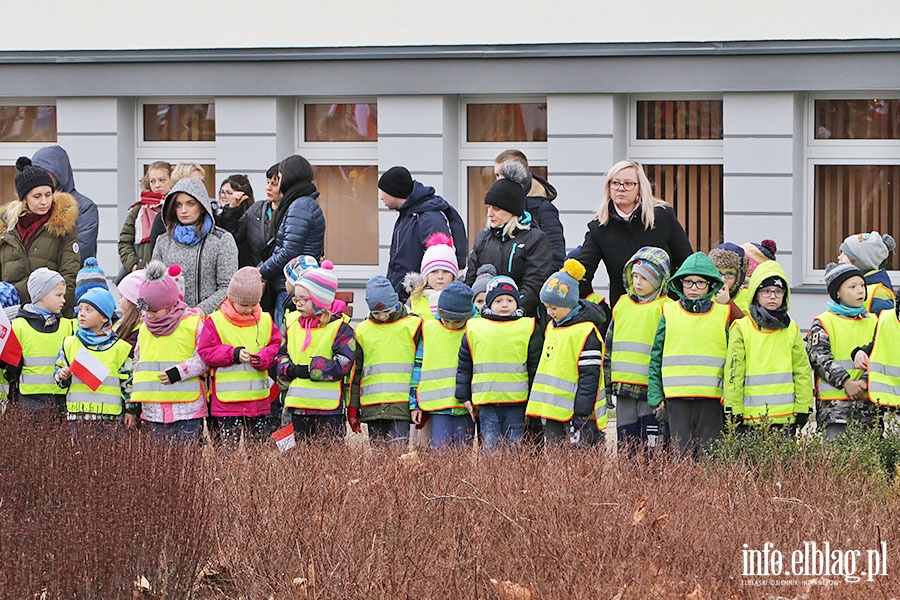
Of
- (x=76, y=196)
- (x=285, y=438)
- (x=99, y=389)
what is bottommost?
(x=285, y=438)

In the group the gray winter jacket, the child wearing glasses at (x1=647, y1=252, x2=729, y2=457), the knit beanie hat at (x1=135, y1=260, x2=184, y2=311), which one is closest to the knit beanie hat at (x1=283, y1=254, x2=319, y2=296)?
the gray winter jacket

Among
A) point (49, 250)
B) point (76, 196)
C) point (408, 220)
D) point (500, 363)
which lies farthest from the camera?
point (76, 196)

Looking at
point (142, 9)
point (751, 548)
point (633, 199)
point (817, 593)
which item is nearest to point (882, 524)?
point (751, 548)

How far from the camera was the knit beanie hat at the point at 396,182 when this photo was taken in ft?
33.0

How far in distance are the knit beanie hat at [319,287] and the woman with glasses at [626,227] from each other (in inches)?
59.1

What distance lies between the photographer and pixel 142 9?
16078mm

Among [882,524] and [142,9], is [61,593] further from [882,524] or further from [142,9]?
[142,9]

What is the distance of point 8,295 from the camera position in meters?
10.0

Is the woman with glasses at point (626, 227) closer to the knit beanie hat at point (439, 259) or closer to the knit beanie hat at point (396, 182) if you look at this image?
the knit beanie hat at point (439, 259)

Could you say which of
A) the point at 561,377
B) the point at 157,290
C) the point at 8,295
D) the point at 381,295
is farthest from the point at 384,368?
the point at 8,295

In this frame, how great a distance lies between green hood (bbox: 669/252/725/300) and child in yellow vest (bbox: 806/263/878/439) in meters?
0.68

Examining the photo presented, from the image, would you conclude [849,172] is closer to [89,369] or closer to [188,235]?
[188,235]

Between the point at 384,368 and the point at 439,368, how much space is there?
1.06ft

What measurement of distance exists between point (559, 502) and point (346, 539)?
3.47 feet
